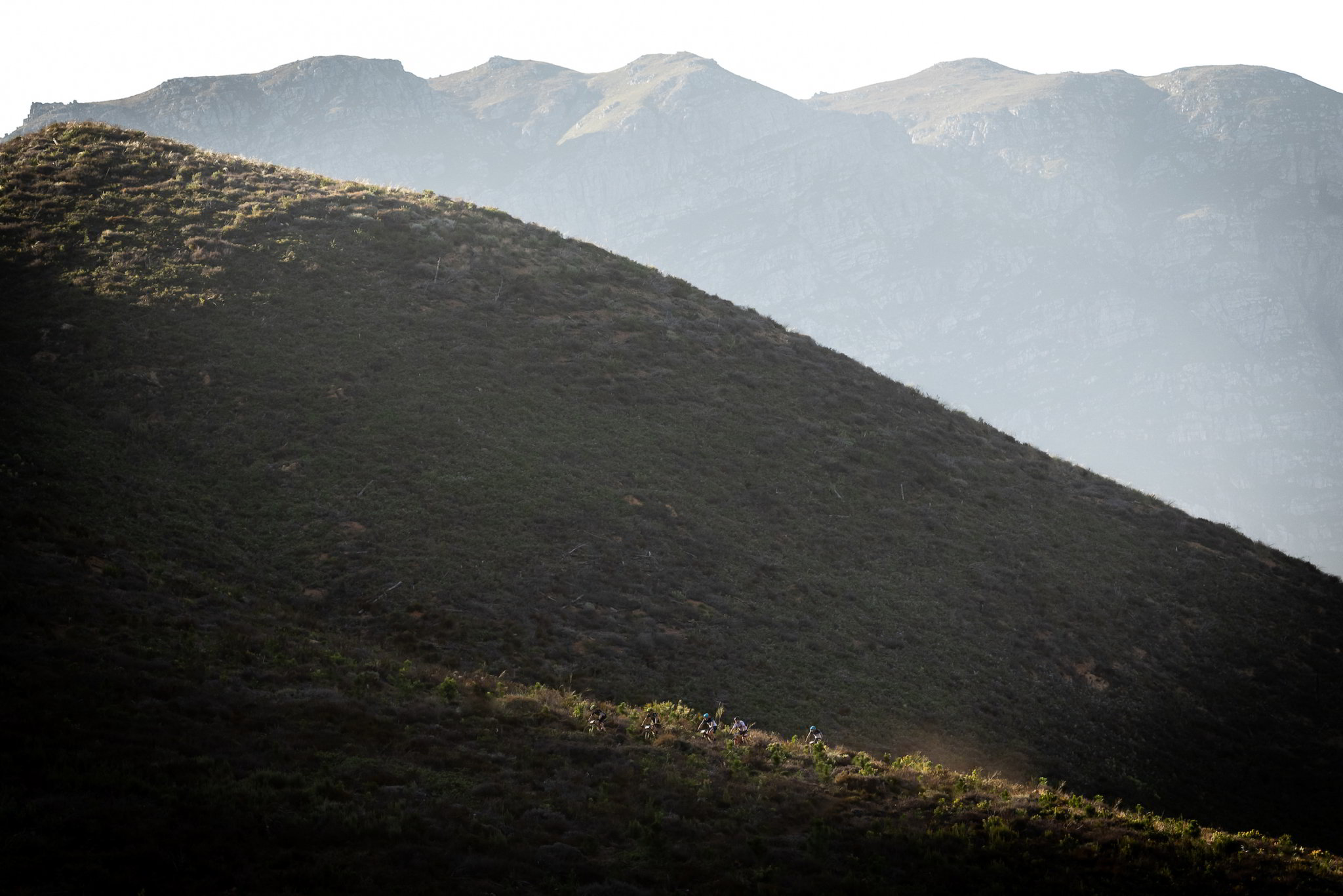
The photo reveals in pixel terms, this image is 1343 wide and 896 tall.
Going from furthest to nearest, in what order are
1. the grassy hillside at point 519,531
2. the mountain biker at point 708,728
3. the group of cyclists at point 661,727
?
1. the mountain biker at point 708,728
2. the grassy hillside at point 519,531
3. the group of cyclists at point 661,727

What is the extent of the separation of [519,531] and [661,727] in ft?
31.3

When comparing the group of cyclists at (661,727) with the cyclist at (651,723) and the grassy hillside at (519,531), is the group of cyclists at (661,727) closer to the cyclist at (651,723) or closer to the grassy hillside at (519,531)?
the cyclist at (651,723)

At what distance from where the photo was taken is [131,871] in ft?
29.9

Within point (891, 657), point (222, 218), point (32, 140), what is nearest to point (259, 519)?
point (891, 657)

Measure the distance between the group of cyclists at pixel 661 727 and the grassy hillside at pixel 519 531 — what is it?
1.89 metres

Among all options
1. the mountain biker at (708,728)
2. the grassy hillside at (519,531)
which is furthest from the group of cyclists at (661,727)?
the grassy hillside at (519,531)

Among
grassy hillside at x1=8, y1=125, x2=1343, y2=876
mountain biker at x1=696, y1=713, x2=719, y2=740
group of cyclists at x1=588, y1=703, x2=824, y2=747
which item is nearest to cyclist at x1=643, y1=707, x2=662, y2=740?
group of cyclists at x1=588, y1=703, x2=824, y2=747

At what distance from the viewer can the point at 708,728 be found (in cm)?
1722

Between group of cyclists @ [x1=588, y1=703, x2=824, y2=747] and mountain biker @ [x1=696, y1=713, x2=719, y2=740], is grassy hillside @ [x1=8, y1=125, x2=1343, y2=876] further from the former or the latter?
mountain biker @ [x1=696, y1=713, x2=719, y2=740]

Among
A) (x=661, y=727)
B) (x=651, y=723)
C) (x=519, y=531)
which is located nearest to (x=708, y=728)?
(x=661, y=727)

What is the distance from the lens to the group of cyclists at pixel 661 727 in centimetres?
1645

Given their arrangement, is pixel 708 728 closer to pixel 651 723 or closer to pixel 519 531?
Answer: pixel 651 723

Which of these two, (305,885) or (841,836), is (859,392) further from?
(305,885)

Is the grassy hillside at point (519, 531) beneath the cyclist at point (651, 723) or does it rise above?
above
